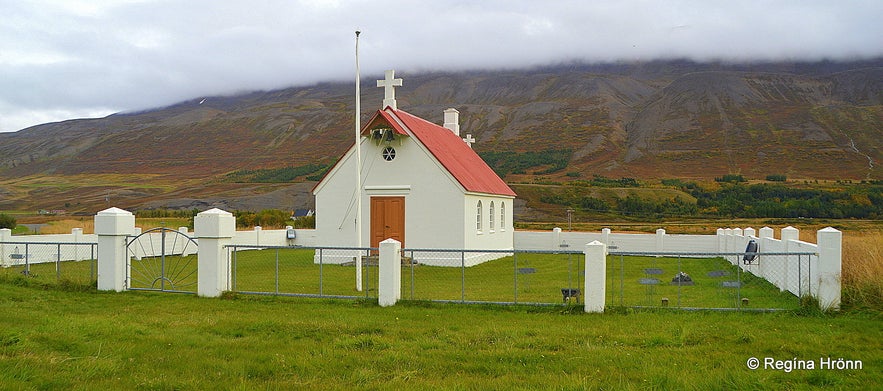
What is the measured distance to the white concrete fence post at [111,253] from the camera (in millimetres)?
15195

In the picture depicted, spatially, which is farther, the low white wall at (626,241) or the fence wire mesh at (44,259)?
the low white wall at (626,241)

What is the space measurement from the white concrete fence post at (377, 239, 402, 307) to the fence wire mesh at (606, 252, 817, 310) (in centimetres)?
409

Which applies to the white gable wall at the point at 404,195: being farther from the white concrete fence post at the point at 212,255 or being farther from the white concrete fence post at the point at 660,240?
the white concrete fence post at the point at 660,240

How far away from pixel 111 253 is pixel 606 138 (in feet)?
464

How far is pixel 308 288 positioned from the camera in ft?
56.2

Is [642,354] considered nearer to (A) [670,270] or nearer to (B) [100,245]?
(B) [100,245]

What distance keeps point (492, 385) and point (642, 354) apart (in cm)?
250

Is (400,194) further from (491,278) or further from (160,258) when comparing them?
(160,258)

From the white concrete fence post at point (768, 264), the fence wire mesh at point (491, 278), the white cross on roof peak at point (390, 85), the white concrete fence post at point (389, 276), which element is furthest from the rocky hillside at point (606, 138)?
the white concrete fence post at point (389, 276)

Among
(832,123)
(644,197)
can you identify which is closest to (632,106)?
(832,123)

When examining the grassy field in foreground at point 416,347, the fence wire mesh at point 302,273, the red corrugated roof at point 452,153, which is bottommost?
the fence wire mesh at point 302,273

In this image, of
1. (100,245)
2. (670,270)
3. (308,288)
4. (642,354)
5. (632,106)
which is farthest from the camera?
(632,106)

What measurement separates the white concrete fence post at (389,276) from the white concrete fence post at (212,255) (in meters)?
3.61

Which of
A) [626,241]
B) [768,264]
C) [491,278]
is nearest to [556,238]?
[626,241]
